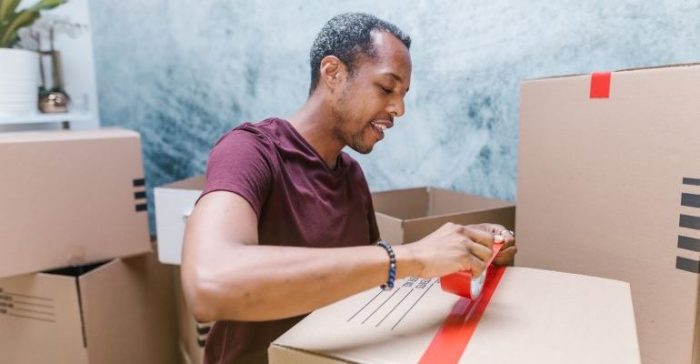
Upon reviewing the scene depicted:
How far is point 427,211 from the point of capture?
1.62 meters

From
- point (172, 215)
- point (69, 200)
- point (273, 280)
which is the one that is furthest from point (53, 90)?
point (273, 280)

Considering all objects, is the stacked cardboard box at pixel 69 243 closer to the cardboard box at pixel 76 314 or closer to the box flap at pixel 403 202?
the cardboard box at pixel 76 314

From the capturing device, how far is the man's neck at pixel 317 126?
1066 mm

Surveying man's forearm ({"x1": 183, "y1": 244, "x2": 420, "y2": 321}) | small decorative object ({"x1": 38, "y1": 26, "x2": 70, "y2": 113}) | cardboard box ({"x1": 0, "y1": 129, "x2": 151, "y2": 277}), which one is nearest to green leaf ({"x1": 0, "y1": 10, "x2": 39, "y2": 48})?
small decorative object ({"x1": 38, "y1": 26, "x2": 70, "y2": 113})

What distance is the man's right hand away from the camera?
72 centimetres

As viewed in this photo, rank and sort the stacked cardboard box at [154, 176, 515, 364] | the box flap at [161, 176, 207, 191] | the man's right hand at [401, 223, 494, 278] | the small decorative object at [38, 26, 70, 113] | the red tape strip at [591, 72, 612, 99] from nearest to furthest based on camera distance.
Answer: the man's right hand at [401, 223, 494, 278], the red tape strip at [591, 72, 612, 99], the stacked cardboard box at [154, 176, 515, 364], the box flap at [161, 176, 207, 191], the small decorative object at [38, 26, 70, 113]

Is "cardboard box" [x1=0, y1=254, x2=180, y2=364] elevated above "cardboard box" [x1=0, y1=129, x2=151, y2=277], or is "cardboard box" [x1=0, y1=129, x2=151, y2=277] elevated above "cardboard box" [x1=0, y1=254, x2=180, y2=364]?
"cardboard box" [x1=0, y1=129, x2=151, y2=277]

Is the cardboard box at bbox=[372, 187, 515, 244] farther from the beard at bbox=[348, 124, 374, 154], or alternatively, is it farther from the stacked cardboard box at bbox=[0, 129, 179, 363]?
the stacked cardboard box at bbox=[0, 129, 179, 363]

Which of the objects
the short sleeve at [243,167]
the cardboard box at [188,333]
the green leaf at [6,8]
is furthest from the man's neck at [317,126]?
the green leaf at [6,8]

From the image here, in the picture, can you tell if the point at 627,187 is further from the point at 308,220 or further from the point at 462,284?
→ the point at 308,220

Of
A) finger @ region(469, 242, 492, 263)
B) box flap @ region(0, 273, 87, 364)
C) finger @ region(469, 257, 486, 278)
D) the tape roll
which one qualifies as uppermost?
finger @ region(469, 242, 492, 263)

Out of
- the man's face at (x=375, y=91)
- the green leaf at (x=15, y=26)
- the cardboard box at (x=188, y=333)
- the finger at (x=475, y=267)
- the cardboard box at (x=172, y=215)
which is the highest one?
the green leaf at (x=15, y=26)

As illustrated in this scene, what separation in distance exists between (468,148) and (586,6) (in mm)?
501

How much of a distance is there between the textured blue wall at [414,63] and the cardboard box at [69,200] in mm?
625
